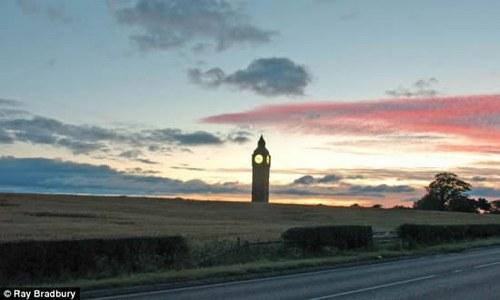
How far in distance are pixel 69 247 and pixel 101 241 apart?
1.32 metres

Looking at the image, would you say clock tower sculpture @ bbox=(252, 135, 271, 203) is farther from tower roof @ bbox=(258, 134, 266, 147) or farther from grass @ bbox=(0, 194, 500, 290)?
grass @ bbox=(0, 194, 500, 290)

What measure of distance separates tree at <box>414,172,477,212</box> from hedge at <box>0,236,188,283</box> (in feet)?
449

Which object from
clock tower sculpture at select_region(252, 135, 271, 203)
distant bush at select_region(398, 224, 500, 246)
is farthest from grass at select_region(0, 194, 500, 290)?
clock tower sculpture at select_region(252, 135, 271, 203)

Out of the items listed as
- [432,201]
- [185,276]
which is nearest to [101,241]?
[185,276]

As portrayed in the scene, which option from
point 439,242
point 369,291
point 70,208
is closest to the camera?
point 369,291

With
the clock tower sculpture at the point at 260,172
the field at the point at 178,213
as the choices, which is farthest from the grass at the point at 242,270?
the clock tower sculpture at the point at 260,172

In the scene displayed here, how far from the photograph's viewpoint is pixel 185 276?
67.3 ft

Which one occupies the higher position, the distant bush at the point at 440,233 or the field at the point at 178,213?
the field at the point at 178,213

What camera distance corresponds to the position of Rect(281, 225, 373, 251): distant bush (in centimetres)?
3136

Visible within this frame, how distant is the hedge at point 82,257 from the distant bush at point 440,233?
19.8 meters

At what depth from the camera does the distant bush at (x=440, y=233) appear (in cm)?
4100

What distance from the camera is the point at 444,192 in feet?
520

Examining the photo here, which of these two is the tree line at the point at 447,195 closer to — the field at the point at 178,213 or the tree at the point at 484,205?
the tree at the point at 484,205

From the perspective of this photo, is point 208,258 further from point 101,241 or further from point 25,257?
point 25,257
